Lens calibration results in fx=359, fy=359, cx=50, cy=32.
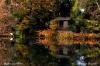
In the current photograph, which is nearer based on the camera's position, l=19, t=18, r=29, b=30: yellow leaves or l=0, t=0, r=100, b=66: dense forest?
l=0, t=0, r=100, b=66: dense forest

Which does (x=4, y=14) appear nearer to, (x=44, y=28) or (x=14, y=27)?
(x=14, y=27)

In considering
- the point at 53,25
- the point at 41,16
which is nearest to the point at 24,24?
the point at 41,16

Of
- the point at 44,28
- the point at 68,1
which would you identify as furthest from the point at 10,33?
the point at 68,1

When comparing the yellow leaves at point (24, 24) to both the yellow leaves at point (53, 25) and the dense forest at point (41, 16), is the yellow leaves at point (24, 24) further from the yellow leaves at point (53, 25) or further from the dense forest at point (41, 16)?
the yellow leaves at point (53, 25)

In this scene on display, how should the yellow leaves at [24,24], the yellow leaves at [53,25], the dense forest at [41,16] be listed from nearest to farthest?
the dense forest at [41,16]
the yellow leaves at [24,24]
the yellow leaves at [53,25]

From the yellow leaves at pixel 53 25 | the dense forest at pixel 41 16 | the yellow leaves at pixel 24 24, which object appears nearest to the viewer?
the dense forest at pixel 41 16

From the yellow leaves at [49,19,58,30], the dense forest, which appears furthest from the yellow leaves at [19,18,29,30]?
the yellow leaves at [49,19,58,30]

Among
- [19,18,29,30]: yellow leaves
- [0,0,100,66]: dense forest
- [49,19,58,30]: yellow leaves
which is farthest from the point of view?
[49,19,58,30]: yellow leaves

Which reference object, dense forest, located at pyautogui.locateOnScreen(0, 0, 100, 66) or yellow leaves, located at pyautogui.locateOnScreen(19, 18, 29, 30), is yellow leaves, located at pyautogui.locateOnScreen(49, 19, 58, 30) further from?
yellow leaves, located at pyautogui.locateOnScreen(19, 18, 29, 30)

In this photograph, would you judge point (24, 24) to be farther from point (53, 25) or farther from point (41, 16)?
point (53, 25)

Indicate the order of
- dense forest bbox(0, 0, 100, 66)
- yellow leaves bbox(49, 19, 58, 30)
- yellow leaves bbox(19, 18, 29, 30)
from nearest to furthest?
1. dense forest bbox(0, 0, 100, 66)
2. yellow leaves bbox(19, 18, 29, 30)
3. yellow leaves bbox(49, 19, 58, 30)

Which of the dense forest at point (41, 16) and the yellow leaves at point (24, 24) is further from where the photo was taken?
the yellow leaves at point (24, 24)

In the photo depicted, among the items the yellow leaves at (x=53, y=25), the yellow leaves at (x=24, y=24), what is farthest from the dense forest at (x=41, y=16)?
the yellow leaves at (x=53, y=25)

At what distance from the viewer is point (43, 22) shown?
115 feet
